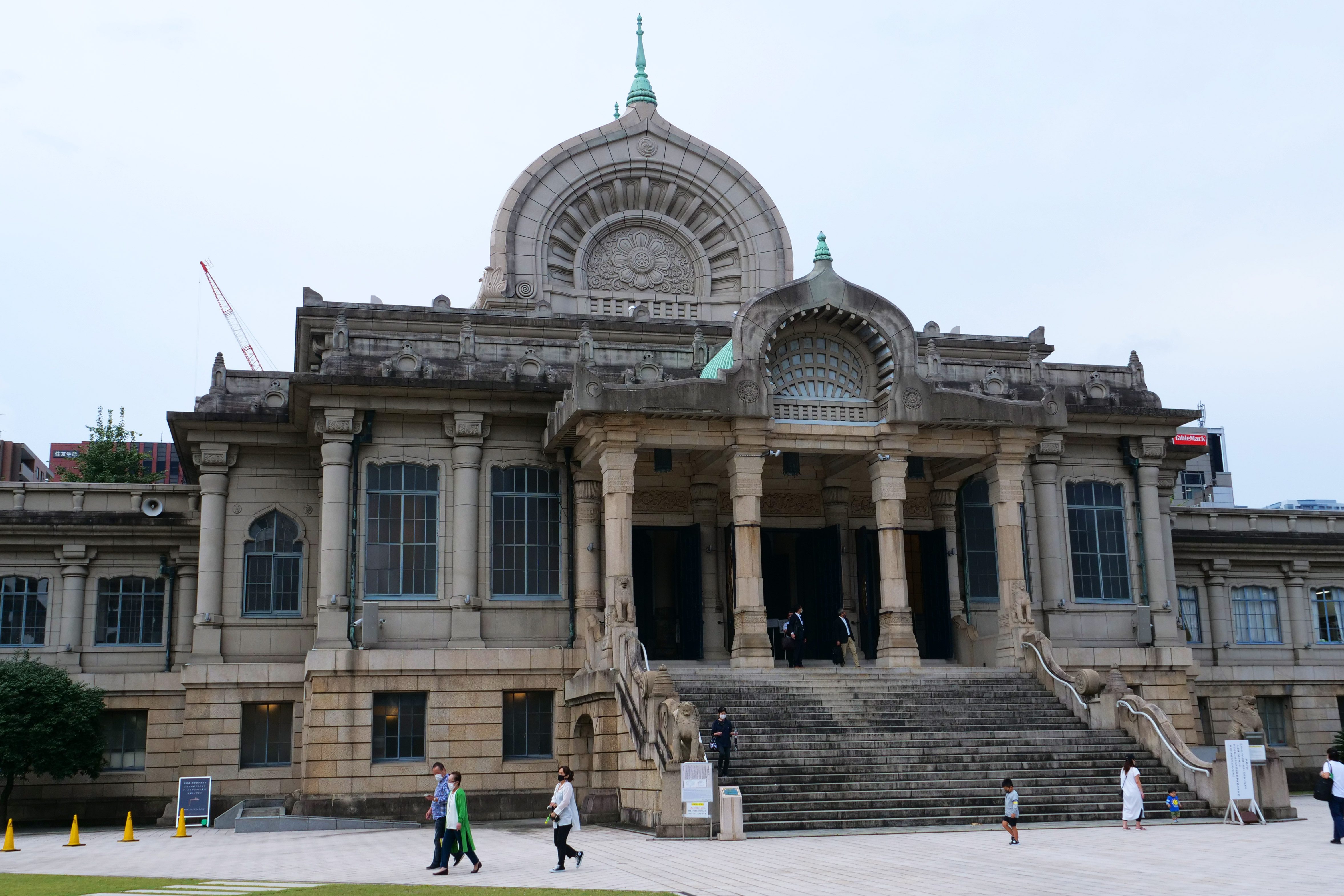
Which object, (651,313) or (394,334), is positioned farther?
(651,313)

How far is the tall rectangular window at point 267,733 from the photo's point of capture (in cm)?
3033

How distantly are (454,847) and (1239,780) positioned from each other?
45.1ft

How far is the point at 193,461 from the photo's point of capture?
3362cm

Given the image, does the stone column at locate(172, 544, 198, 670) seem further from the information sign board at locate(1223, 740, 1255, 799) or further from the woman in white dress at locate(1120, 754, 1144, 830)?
the information sign board at locate(1223, 740, 1255, 799)

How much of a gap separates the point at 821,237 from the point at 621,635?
1029 centimetres

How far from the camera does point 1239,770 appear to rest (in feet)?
75.1

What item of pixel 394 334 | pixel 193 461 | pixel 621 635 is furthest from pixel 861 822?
pixel 193 461

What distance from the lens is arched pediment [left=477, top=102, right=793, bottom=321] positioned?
3684cm

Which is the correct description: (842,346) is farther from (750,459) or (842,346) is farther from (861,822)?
(861,822)

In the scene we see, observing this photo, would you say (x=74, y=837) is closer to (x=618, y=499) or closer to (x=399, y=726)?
(x=399, y=726)

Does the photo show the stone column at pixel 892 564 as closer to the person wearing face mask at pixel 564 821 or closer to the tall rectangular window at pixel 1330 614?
the person wearing face mask at pixel 564 821

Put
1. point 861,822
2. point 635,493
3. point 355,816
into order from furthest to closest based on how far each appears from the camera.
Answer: point 635,493 → point 355,816 → point 861,822

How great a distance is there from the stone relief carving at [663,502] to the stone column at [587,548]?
152 cm


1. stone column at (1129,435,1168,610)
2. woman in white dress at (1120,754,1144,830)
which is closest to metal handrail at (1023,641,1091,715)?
woman in white dress at (1120,754,1144,830)
